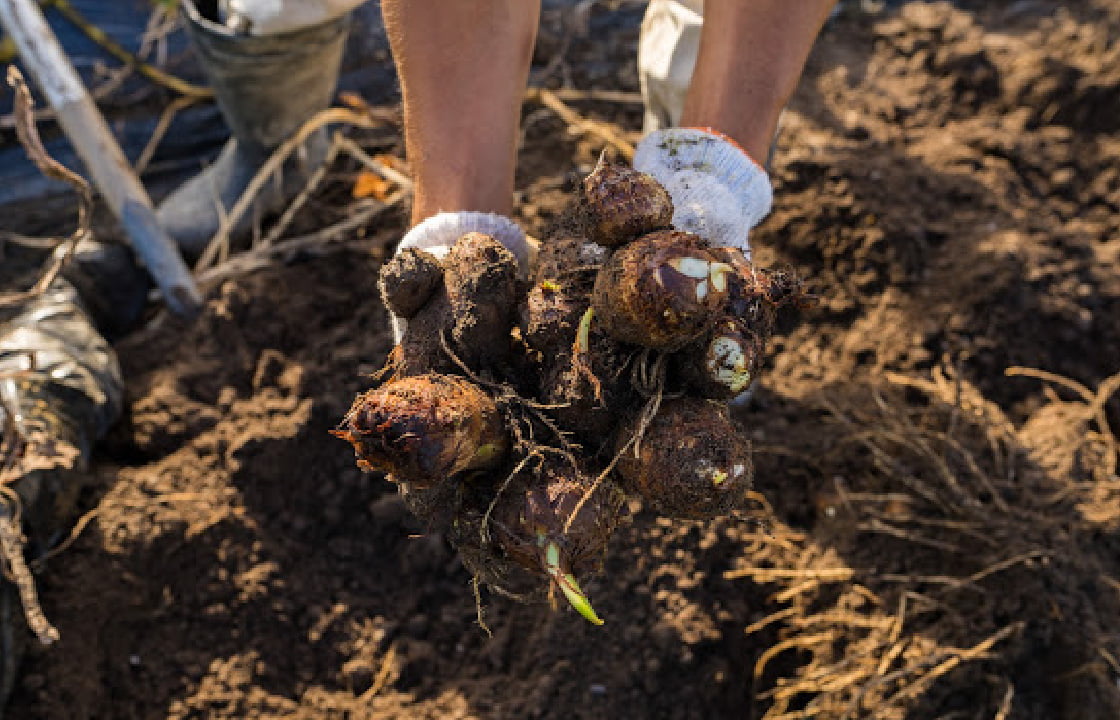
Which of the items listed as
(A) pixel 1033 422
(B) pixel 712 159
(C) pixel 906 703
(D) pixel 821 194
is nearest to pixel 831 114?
(D) pixel 821 194

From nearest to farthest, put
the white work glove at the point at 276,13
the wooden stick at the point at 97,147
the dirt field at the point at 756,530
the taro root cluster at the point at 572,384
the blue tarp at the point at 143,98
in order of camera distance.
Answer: the taro root cluster at the point at 572,384 < the dirt field at the point at 756,530 < the wooden stick at the point at 97,147 < the white work glove at the point at 276,13 < the blue tarp at the point at 143,98

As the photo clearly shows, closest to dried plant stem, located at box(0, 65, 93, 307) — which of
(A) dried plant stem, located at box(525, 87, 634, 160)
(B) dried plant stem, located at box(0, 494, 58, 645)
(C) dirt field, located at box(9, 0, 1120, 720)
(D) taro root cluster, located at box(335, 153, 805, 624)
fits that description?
(C) dirt field, located at box(9, 0, 1120, 720)

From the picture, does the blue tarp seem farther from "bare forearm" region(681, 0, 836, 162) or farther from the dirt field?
"bare forearm" region(681, 0, 836, 162)

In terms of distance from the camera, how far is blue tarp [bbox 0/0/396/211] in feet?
6.73

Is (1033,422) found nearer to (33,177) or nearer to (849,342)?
(849,342)

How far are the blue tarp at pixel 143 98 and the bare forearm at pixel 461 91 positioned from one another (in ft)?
4.11

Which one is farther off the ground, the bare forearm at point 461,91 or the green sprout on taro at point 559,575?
the bare forearm at point 461,91

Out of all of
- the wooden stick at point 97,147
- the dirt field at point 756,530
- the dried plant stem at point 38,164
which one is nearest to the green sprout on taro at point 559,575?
the dirt field at point 756,530

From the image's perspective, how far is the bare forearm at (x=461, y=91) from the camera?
3.70 ft

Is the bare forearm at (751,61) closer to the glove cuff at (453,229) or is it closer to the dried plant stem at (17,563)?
the glove cuff at (453,229)

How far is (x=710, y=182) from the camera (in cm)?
116

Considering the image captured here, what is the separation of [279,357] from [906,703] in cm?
138

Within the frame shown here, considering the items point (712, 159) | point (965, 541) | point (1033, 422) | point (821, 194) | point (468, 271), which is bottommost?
point (965, 541)

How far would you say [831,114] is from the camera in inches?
91.2
